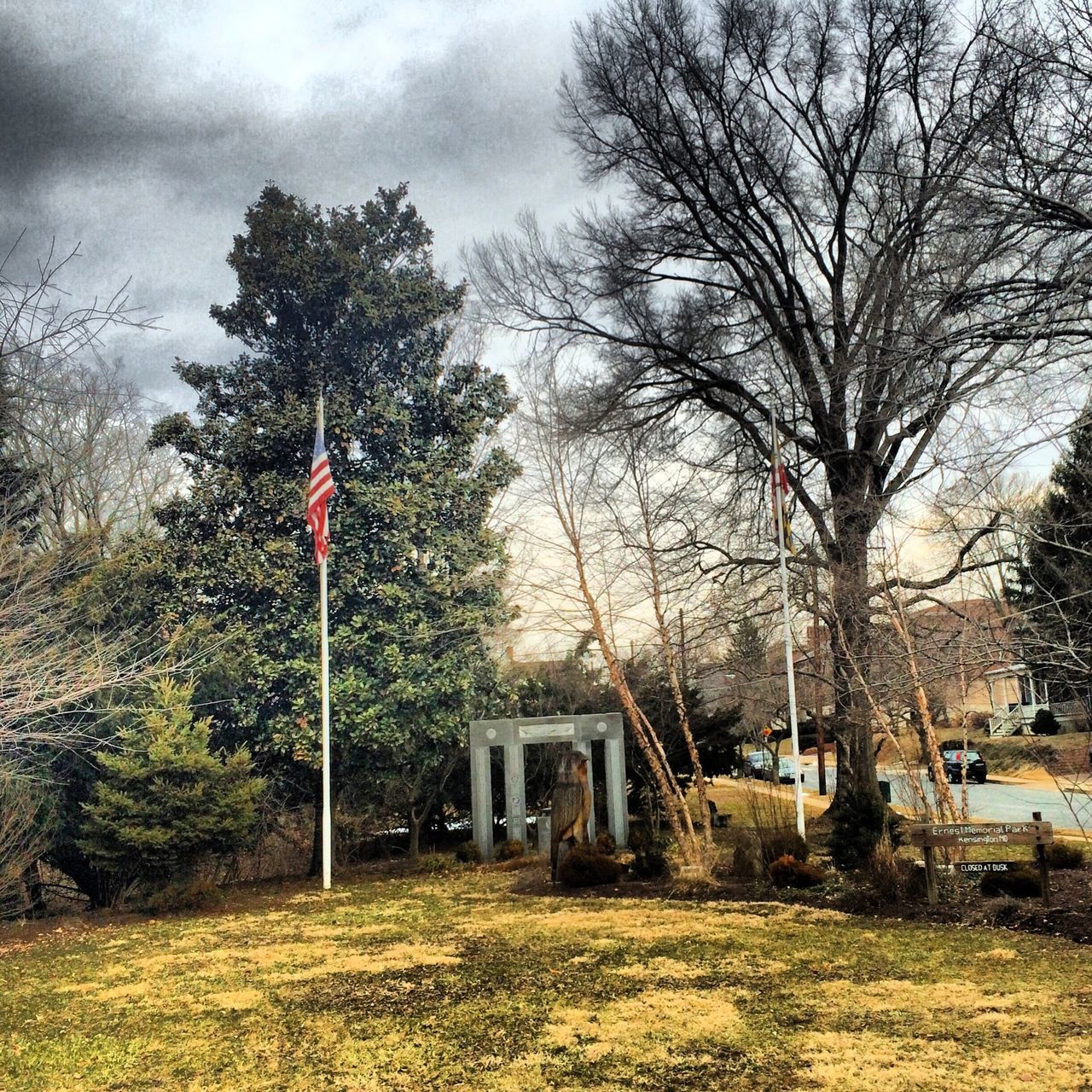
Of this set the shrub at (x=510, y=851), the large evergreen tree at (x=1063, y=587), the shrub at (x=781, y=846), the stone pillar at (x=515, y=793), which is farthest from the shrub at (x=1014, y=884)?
the stone pillar at (x=515, y=793)

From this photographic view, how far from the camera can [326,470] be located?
14.1 metres

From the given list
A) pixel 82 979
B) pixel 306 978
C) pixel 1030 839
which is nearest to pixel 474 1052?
pixel 306 978

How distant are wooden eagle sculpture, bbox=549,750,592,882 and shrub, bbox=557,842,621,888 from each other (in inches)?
10.5

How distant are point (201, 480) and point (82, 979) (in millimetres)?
10212

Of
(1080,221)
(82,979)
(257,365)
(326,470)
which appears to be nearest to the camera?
(1080,221)

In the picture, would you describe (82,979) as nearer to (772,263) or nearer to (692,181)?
(692,181)

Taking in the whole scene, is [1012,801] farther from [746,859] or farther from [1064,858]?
[746,859]

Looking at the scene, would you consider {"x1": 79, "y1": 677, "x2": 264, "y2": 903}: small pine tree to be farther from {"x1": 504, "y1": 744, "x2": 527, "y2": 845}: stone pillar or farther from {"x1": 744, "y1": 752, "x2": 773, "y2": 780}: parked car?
{"x1": 744, "y1": 752, "x2": 773, "y2": 780}: parked car

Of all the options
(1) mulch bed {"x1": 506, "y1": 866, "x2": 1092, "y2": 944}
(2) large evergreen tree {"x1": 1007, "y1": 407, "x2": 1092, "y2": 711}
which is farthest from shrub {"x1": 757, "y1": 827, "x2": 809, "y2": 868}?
(2) large evergreen tree {"x1": 1007, "y1": 407, "x2": 1092, "y2": 711}

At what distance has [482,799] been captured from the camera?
16.9 m

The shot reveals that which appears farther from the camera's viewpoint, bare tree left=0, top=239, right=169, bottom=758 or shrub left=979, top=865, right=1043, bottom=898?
shrub left=979, top=865, right=1043, bottom=898

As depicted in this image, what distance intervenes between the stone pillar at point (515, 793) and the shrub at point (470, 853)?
72cm

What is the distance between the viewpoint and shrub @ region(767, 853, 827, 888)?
11172 millimetres

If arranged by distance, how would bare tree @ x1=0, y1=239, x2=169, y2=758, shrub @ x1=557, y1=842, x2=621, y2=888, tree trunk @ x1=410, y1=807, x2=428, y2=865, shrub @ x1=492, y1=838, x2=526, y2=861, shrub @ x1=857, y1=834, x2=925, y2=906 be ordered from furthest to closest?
tree trunk @ x1=410, y1=807, x2=428, y2=865 < shrub @ x1=492, y1=838, x2=526, y2=861 < shrub @ x1=557, y1=842, x2=621, y2=888 < shrub @ x1=857, y1=834, x2=925, y2=906 < bare tree @ x1=0, y1=239, x2=169, y2=758
